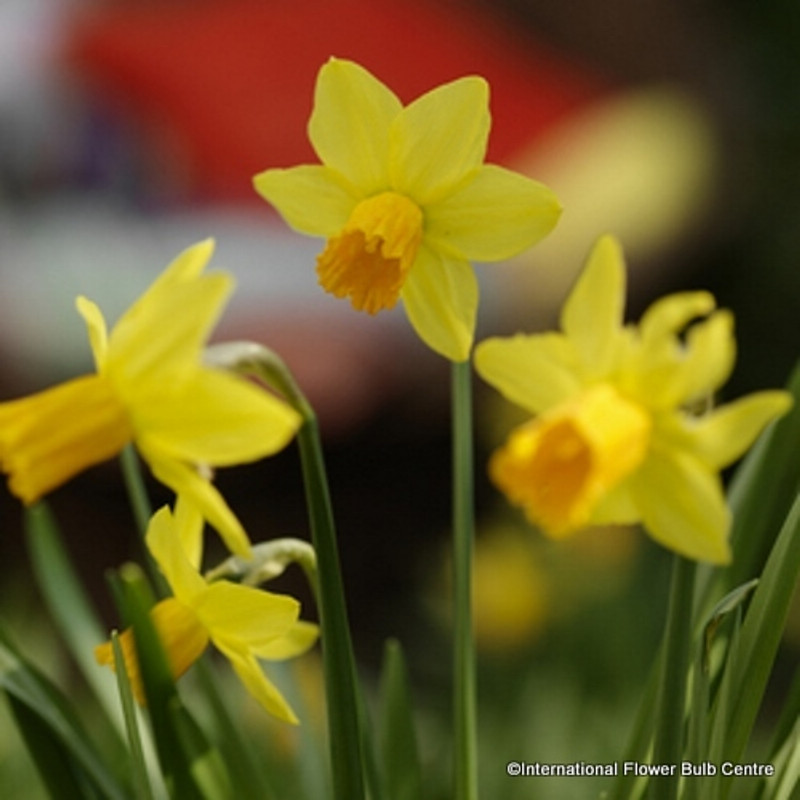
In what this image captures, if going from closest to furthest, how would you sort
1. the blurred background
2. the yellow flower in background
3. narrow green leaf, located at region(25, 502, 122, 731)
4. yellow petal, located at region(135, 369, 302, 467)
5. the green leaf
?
yellow petal, located at region(135, 369, 302, 467), the green leaf, narrow green leaf, located at region(25, 502, 122, 731), the yellow flower in background, the blurred background

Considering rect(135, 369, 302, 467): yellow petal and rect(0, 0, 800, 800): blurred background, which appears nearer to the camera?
rect(135, 369, 302, 467): yellow petal

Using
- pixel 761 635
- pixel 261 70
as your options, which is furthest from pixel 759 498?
pixel 261 70

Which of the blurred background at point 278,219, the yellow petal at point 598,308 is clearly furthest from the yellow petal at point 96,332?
the blurred background at point 278,219

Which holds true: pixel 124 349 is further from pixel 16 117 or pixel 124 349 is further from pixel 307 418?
pixel 16 117

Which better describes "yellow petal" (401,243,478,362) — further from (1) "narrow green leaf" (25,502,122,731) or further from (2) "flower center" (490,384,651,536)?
(1) "narrow green leaf" (25,502,122,731)

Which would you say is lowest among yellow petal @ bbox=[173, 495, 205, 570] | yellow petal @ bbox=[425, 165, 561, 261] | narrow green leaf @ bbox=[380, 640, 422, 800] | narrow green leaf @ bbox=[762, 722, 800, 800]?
narrow green leaf @ bbox=[380, 640, 422, 800]

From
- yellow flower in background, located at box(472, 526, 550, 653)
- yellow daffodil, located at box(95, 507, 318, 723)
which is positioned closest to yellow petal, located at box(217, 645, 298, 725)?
yellow daffodil, located at box(95, 507, 318, 723)

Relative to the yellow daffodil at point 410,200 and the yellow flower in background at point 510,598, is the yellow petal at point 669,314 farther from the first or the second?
the yellow flower in background at point 510,598
